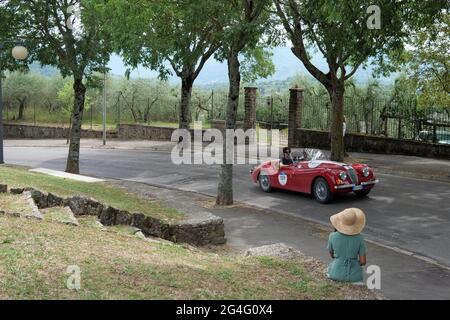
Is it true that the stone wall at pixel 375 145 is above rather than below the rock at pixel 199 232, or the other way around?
above

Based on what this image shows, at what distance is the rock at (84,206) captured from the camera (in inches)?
398

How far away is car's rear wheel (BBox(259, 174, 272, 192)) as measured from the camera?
1698cm

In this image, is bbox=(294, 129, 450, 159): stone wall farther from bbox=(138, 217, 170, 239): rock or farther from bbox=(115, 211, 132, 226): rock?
bbox=(115, 211, 132, 226): rock

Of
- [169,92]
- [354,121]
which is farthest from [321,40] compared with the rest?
[169,92]

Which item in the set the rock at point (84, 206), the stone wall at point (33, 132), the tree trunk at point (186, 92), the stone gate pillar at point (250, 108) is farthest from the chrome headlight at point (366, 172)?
the stone wall at point (33, 132)

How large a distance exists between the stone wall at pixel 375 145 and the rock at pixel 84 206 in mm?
17309

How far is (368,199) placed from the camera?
1537 cm

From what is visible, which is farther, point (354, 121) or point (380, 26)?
point (354, 121)

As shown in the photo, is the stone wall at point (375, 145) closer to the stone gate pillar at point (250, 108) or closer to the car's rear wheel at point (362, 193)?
the stone gate pillar at point (250, 108)

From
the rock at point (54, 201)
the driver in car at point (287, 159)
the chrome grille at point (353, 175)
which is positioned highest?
the driver in car at point (287, 159)

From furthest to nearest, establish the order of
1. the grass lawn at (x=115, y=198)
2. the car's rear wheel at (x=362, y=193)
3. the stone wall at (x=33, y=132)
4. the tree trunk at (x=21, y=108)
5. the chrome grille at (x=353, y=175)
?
1. the tree trunk at (x=21, y=108)
2. the stone wall at (x=33, y=132)
3. the car's rear wheel at (x=362, y=193)
4. the chrome grille at (x=353, y=175)
5. the grass lawn at (x=115, y=198)
